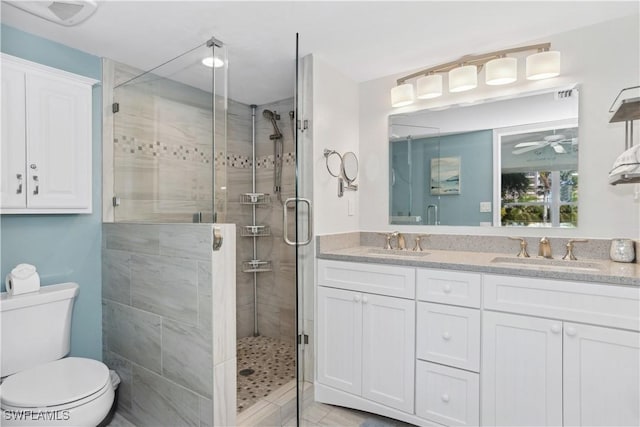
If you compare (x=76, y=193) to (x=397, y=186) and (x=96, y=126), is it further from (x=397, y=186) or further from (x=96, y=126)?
(x=397, y=186)

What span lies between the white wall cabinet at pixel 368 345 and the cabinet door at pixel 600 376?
695 millimetres

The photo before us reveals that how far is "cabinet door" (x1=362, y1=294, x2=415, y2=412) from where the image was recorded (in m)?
1.87

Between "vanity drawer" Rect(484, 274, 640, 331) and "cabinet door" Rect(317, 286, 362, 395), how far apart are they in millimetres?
756

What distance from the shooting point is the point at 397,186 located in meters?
2.51

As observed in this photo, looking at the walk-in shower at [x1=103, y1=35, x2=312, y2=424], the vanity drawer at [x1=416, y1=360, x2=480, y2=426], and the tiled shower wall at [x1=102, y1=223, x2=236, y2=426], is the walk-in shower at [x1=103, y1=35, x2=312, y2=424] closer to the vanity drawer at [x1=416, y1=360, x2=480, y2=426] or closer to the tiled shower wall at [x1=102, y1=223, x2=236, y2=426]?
the tiled shower wall at [x1=102, y1=223, x2=236, y2=426]

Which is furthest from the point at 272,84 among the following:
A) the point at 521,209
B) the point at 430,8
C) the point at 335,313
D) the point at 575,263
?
the point at 575,263

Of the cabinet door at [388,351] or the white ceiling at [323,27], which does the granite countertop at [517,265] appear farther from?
the white ceiling at [323,27]

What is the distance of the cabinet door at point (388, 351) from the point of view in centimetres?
187

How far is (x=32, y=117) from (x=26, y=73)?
0.22 meters

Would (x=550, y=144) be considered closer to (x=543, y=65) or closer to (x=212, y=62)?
(x=543, y=65)

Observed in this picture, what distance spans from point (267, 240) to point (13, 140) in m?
1.92

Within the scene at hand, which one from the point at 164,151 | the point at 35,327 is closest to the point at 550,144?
the point at 164,151

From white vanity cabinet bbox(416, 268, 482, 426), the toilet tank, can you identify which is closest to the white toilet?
the toilet tank

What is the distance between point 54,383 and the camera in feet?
5.02
